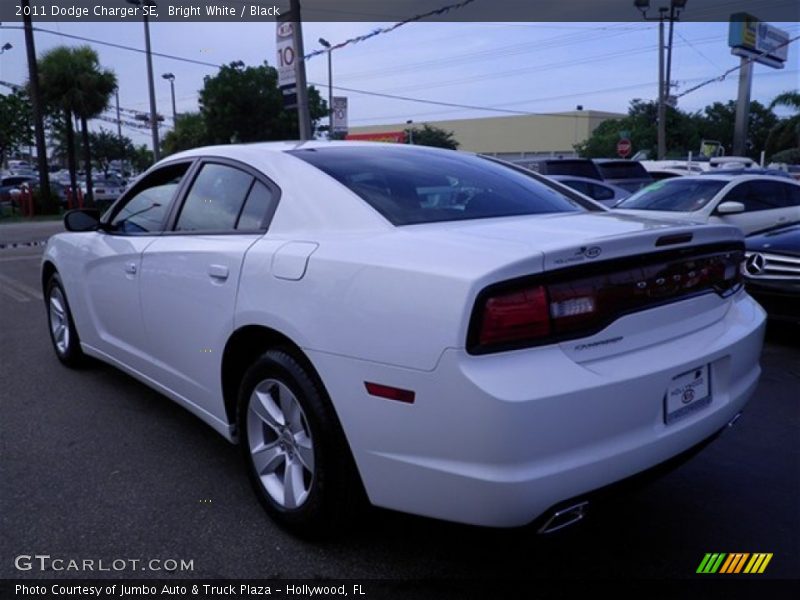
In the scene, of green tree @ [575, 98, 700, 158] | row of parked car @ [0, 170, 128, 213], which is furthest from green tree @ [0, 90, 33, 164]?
A: green tree @ [575, 98, 700, 158]

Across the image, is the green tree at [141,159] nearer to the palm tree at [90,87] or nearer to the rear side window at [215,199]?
the palm tree at [90,87]

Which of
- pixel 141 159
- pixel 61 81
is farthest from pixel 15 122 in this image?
pixel 141 159

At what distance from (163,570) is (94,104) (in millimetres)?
27729

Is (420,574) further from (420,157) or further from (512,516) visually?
(420,157)

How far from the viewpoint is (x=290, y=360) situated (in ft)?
8.46

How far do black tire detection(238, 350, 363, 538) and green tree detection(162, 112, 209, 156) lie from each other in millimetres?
46172

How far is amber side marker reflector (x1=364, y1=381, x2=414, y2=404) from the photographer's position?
2161mm

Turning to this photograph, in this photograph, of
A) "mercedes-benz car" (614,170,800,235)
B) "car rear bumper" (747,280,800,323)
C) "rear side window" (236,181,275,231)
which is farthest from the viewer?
"mercedes-benz car" (614,170,800,235)

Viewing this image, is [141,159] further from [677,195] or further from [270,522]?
[270,522]

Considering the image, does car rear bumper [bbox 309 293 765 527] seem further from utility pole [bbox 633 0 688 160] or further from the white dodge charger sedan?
utility pole [bbox 633 0 688 160]

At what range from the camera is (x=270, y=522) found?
2.86 metres

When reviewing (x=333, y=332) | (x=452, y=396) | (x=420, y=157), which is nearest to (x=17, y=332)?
(x=420, y=157)

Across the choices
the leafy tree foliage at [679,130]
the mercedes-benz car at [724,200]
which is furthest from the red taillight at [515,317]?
the leafy tree foliage at [679,130]

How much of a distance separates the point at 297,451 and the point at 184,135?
51695 mm
